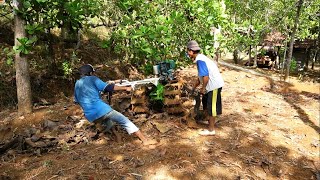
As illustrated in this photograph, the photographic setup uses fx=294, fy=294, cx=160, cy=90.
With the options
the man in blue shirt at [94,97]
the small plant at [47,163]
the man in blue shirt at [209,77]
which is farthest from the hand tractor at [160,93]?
the small plant at [47,163]

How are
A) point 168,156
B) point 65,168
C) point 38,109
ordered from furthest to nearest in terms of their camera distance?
point 38,109
point 168,156
point 65,168

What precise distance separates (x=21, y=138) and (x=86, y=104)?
1.52m

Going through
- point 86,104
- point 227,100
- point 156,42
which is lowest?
point 227,100

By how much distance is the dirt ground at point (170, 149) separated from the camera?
4562 millimetres

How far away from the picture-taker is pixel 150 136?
583 centimetres

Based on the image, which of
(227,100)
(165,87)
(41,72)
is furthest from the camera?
(41,72)

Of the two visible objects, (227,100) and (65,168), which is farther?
(227,100)

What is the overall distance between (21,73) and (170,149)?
4170 millimetres

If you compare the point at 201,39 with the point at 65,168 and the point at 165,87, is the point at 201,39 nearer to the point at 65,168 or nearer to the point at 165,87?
the point at 165,87

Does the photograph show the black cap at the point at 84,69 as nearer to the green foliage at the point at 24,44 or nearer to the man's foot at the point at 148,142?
the man's foot at the point at 148,142

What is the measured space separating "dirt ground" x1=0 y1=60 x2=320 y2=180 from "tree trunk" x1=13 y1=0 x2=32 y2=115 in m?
0.31

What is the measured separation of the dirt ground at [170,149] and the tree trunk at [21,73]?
12.0 inches

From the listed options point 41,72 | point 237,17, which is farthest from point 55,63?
point 237,17

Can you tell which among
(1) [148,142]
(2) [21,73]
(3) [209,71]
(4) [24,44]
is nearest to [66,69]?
(2) [21,73]
